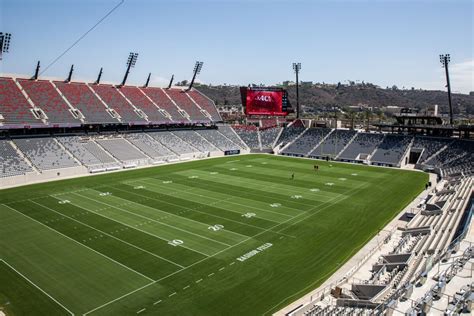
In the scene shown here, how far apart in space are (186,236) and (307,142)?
4786 cm

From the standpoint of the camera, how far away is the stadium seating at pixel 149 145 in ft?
189

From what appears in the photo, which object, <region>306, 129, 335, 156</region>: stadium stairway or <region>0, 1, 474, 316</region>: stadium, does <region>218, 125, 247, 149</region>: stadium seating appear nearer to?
<region>0, 1, 474, 316</region>: stadium

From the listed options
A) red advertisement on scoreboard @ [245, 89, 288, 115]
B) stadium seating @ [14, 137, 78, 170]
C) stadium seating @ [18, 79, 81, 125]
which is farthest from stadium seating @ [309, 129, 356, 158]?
stadium seating @ [18, 79, 81, 125]

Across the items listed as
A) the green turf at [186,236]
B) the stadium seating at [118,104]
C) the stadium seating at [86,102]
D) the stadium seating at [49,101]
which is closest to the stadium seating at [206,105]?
the stadium seating at [118,104]

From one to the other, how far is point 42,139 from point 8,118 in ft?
15.8

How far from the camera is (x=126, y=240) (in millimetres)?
24516

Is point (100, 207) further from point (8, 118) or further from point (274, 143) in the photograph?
point (274, 143)

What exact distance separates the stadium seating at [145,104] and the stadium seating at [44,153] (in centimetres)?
1890

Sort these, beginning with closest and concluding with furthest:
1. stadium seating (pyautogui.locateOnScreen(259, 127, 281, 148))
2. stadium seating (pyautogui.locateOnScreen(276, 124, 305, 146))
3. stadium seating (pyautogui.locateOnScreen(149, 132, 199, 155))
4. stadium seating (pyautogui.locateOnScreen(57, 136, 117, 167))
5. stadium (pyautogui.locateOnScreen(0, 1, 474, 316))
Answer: stadium (pyautogui.locateOnScreen(0, 1, 474, 316)), stadium seating (pyautogui.locateOnScreen(57, 136, 117, 167)), stadium seating (pyautogui.locateOnScreen(149, 132, 199, 155)), stadium seating (pyautogui.locateOnScreen(276, 124, 305, 146)), stadium seating (pyautogui.locateOnScreen(259, 127, 281, 148))

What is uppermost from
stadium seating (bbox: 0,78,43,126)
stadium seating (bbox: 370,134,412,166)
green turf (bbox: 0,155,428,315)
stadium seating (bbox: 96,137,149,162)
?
stadium seating (bbox: 0,78,43,126)

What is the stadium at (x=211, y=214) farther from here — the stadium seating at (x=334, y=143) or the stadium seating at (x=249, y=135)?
the stadium seating at (x=249, y=135)

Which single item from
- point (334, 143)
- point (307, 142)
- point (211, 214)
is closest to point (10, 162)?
point (211, 214)

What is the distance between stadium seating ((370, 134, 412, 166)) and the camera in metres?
57.8

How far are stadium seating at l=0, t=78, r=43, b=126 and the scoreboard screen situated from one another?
38819 mm
